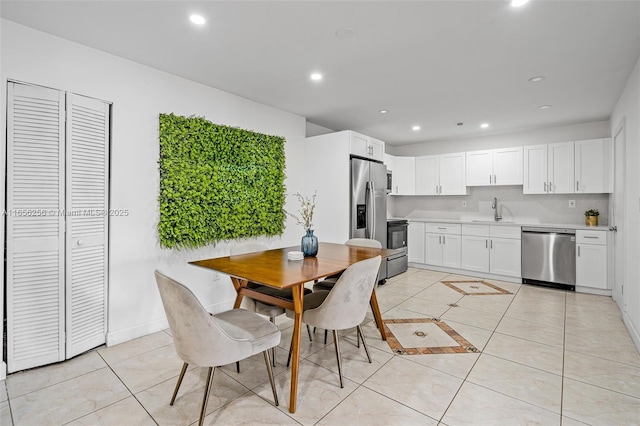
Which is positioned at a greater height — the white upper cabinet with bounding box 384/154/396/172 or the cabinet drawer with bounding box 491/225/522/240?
the white upper cabinet with bounding box 384/154/396/172

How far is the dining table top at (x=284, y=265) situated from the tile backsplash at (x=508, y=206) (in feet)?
12.3

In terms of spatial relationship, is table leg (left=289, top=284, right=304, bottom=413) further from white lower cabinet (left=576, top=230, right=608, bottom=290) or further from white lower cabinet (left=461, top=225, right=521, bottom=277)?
white lower cabinet (left=576, top=230, right=608, bottom=290)

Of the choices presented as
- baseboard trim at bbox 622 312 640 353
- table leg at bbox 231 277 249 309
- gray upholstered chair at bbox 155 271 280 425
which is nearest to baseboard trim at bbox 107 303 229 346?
table leg at bbox 231 277 249 309

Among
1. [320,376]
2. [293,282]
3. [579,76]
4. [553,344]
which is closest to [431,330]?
[553,344]

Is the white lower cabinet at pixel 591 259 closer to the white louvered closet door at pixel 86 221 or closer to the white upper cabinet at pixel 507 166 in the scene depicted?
the white upper cabinet at pixel 507 166

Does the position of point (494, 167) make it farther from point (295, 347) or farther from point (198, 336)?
point (198, 336)

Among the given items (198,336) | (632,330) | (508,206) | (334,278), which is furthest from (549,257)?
(198,336)

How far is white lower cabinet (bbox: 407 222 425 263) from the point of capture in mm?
5871

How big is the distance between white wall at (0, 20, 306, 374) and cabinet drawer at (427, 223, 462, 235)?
3978 mm

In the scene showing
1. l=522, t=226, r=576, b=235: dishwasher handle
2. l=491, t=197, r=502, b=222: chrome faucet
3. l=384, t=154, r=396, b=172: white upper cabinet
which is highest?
l=384, t=154, r=396, b=172: white upper cabinet

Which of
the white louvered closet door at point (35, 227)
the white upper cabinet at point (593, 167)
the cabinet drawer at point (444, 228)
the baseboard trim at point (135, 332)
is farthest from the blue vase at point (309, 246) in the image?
the white upper cabinet at point (593, 167)

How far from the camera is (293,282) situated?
1.81m

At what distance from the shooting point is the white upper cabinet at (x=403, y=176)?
6.28 m

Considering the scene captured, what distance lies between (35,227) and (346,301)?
7.70 feet
